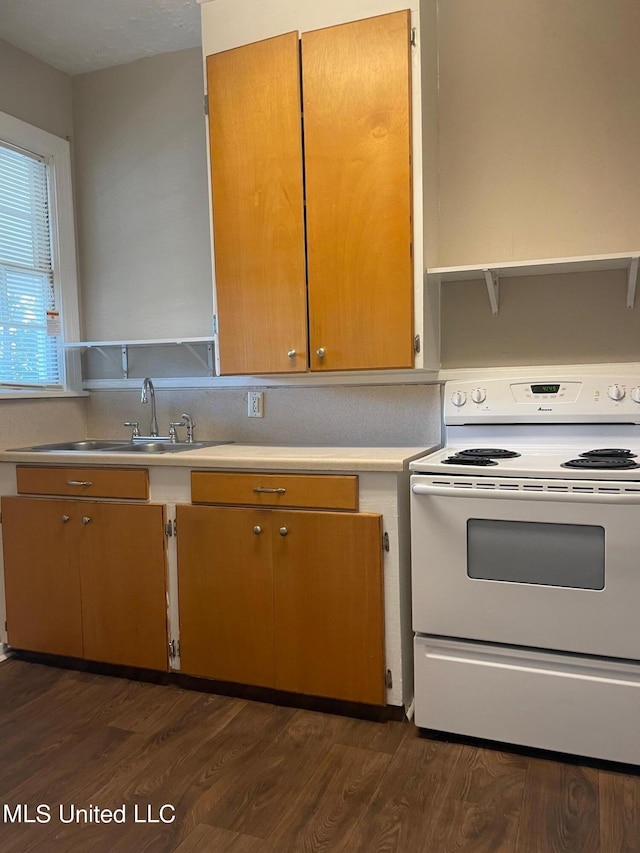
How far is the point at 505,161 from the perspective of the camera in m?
2.46

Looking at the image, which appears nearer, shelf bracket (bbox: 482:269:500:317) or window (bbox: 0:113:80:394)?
shelf bracket (bbox: 482:269:500:317)

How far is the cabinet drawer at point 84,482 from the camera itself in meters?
2.45

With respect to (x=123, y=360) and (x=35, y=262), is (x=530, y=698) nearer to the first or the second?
(x=123, y=360)

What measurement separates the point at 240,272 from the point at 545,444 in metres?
1.28

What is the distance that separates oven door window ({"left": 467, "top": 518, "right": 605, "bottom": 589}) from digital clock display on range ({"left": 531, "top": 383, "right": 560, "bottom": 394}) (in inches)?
25.3

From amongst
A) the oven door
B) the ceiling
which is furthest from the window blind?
the oven door

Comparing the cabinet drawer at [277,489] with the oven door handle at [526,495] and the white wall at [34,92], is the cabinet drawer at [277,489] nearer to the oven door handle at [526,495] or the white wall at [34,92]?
the oven door handle at [526,495]

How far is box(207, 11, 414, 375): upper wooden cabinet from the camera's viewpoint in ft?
7.39

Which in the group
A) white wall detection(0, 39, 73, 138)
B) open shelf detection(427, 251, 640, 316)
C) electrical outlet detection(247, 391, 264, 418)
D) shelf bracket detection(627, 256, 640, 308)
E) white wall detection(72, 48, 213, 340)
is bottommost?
electrical outlet detection(247, 391, 264, 418)

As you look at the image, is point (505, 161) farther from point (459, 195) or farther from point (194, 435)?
point (194, 435)

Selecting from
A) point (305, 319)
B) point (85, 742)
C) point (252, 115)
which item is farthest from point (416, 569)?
point (252, 115)

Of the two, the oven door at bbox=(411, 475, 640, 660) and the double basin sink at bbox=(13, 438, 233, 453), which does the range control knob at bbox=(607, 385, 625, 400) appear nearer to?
the oven door at bbox=(411, 475, 640, 660)

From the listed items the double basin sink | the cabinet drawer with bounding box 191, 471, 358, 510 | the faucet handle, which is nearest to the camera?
the cabinet drawer with bounding box 191, 471, 358, 510

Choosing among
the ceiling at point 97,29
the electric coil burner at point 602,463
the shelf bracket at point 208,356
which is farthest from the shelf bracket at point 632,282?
the ceiling at point 97,29
